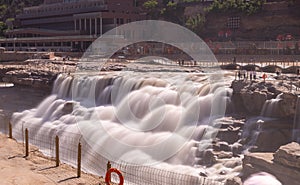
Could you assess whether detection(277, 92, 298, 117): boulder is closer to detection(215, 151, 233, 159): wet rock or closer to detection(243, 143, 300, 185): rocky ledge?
detection(215, 151, 233, 159): wet rock

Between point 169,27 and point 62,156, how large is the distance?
128 feet

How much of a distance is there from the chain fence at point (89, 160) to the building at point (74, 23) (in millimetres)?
32869

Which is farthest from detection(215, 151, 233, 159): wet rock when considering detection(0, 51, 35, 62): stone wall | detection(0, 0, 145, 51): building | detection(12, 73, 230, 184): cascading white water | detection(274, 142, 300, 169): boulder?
detection(0, 0, 145, 51): building

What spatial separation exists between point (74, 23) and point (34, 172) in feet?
189

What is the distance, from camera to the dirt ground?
11.4 meters

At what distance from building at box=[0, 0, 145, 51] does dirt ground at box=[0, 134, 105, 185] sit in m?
42.1

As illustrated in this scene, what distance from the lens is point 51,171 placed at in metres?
12.3

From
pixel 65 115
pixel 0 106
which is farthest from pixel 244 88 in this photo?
pixel 0 106

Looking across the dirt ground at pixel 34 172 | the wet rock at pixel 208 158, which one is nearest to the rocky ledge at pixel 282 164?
the wet rock at pixel 208 158

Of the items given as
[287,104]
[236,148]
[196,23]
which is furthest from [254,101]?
[196,23]

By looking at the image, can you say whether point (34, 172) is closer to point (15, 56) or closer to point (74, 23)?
point (15, 56)

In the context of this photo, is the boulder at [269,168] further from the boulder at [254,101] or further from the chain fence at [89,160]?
the boulder at [254,101]

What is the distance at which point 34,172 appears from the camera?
12062mm

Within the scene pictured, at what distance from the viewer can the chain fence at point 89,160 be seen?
44.8 ft
